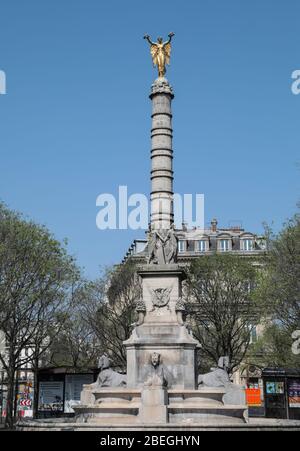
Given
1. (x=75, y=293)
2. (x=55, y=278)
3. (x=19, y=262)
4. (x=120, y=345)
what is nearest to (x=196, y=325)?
(x=120, y=345)

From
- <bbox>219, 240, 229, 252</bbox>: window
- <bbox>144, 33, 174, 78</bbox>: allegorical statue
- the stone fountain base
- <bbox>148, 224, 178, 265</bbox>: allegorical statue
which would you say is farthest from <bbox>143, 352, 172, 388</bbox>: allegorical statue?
<bbox>219, 240, 229, 252</bbox>: window

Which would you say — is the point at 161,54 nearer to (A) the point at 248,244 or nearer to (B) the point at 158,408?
(B) the point at 158,408

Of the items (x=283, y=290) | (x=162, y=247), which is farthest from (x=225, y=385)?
(x=283, y=290)

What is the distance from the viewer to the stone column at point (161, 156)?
2638 centimetres

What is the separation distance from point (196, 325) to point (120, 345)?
213 inches

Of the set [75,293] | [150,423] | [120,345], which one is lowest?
[150,423]

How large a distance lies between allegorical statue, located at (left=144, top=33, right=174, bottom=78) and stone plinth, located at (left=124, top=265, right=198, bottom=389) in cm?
997

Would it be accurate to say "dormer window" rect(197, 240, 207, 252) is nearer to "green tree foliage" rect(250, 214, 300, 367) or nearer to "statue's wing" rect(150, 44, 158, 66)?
"green tree foliage" rect(250, 214, 300, 367)

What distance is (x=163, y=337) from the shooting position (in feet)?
75.9

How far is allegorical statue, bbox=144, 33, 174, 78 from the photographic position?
1132 inches

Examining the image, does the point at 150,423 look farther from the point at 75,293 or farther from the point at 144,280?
the point at 75,293

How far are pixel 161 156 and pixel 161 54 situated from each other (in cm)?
524

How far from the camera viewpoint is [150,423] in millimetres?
19281

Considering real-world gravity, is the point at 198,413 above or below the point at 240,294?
below
